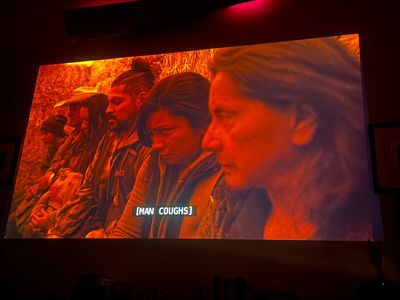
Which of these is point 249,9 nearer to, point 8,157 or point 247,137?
point 247,137

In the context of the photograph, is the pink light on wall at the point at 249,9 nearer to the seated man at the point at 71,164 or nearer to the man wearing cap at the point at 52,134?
the seated man at the point at 71,164

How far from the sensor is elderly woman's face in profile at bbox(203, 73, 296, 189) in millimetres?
2373

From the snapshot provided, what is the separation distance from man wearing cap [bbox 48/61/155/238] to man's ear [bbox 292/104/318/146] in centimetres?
91

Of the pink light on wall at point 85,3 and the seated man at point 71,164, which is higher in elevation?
the pink light on wall at point 85,3

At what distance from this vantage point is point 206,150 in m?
2.49

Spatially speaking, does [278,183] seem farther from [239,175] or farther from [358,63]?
[358,63]

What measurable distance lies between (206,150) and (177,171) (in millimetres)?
211

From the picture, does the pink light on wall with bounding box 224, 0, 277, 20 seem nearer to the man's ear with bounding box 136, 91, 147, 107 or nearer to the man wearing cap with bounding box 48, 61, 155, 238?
the man wearing cap with bounding box 48, 61, 155, 238

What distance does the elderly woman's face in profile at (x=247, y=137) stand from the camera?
2.37 m

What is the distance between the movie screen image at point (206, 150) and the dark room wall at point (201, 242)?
0.24 feet

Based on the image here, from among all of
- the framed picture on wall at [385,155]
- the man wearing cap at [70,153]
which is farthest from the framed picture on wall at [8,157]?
the framed picture on wall at [385,155]

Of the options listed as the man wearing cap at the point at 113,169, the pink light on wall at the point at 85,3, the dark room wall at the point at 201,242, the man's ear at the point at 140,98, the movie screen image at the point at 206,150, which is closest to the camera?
the dark room wall at the point at 201,242

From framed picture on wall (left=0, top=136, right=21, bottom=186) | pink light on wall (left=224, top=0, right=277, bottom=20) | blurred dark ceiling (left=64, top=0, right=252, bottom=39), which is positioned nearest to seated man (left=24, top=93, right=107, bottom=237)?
framed picture on wall (left=0, top=136, right=21, bottom=186)

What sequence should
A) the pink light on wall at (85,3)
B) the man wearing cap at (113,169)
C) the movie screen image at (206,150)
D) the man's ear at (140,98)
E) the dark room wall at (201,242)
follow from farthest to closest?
the pink light on wall at (85,3) < the man's ear at (140,98) < the man wearing cap at (113,169) < the movie screen image at (206,150) < the dark room wall at (201,242)
